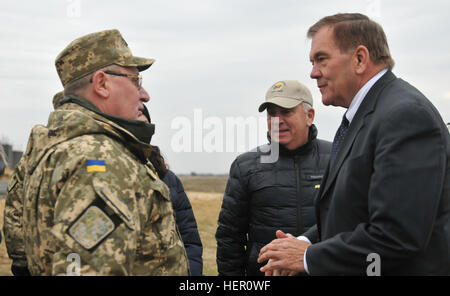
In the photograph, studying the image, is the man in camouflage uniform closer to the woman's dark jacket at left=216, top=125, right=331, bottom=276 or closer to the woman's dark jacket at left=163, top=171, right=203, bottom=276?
the woman's dark jacket at left=216, top=125, right=331, bottom=276

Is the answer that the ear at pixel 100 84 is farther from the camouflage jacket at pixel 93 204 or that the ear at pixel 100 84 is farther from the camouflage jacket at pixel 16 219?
the camouflage jacket at pixel 16 219

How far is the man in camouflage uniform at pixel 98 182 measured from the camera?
2123 mm

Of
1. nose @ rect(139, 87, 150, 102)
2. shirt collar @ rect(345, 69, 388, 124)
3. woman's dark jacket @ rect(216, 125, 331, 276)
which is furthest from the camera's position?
woman's dark jacket @ rect(216, 125, 331, 276)

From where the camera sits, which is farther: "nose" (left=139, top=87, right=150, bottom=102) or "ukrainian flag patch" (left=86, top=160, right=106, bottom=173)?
"nose" (left=139, top=87, right=150, bottom=102)

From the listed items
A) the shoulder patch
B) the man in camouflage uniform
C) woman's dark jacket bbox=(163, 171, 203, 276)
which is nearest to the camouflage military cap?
the man in camouflage uniform

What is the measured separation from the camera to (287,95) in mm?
4539

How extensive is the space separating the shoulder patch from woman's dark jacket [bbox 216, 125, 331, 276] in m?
2.44

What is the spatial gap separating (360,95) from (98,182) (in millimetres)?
1551

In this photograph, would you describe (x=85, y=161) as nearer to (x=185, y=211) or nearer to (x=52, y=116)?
(x=52, y=116)

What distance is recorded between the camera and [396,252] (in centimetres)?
217

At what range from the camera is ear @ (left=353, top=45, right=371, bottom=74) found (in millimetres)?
2655

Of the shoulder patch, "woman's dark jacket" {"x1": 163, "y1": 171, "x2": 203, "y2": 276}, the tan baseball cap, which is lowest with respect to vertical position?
"woman's dark jacket" {"x1": 163, "y1": 171, "x2": 203, "y2": 276}

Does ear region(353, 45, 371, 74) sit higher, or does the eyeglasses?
ear region(353, 45, 371, 74)
